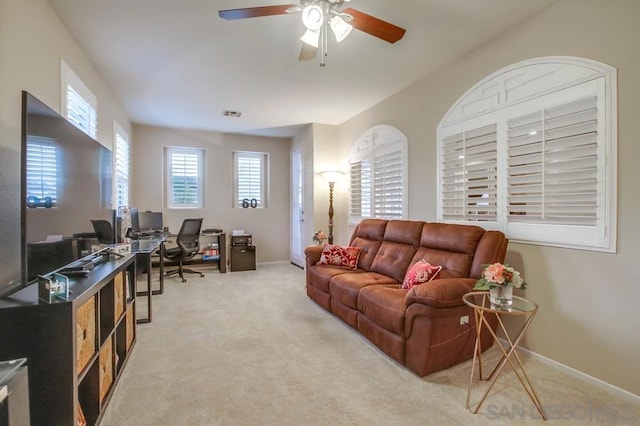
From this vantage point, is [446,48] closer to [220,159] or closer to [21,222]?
[21,222]

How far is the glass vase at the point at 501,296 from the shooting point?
6.18ft

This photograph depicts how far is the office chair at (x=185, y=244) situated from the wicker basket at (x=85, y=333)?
3.35 metres

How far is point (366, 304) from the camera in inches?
103

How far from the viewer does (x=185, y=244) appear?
498 cm

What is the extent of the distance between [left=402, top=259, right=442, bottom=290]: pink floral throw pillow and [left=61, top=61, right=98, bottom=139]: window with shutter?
10.3ft

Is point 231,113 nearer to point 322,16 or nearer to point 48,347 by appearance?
point 322,16

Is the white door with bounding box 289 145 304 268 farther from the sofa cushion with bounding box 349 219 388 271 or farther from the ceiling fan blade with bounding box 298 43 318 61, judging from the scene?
the ceiling fan blade with bounding box 298 43 318 61

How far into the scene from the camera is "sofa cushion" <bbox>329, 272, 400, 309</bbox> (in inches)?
112

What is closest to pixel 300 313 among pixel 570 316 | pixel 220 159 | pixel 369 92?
pixel 570 316

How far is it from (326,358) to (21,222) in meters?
2.07

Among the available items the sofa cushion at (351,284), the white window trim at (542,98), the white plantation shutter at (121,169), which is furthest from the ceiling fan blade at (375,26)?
the white plantation shutter at (121,169)

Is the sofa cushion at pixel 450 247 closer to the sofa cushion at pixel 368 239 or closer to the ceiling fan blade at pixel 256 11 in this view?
the sofa cushion at pixel 368 239

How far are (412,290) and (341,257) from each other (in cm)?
154

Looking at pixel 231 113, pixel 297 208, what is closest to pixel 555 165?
pixel 231 113
